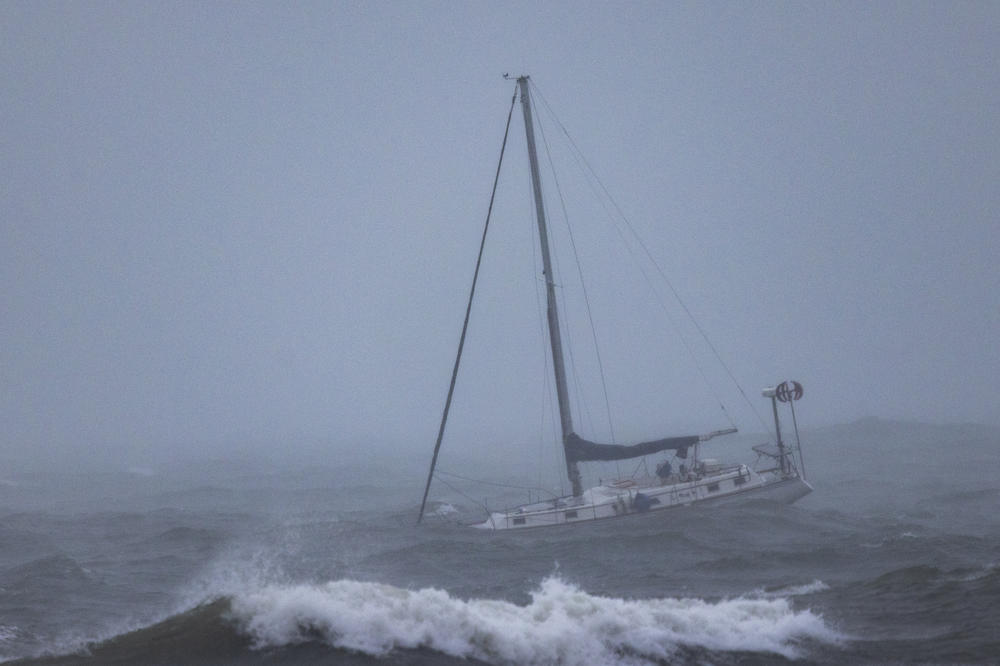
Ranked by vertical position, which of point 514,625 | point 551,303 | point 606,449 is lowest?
point 514,625

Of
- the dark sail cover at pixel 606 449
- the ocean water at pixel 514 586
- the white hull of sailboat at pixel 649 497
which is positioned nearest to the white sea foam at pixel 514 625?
the ocean water at pixel 514 586

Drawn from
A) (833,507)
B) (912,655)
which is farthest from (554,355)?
(912,655)

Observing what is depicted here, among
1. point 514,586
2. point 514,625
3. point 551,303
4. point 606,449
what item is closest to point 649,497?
point 606,449

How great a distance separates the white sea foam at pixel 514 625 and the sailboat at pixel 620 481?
39.1 ft

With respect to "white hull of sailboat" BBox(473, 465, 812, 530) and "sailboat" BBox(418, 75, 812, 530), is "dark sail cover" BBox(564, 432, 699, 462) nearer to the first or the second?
"sailboat" BBox(418, 75, 812, 530)

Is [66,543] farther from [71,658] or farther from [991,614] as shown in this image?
[991,614]

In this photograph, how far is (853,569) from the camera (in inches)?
696

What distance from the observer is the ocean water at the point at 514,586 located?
1213 cm

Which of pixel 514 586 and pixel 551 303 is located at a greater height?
pixel 551 303

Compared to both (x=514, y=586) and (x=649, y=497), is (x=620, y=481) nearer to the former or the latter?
(x=649, y=497)

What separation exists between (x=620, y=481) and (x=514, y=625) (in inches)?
634

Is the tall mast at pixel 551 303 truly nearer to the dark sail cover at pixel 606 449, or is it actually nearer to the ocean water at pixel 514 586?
the dark sail cover at pixel 606 449

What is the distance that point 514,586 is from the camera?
17.7 meters

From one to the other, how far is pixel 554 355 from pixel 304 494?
27.1 meters
